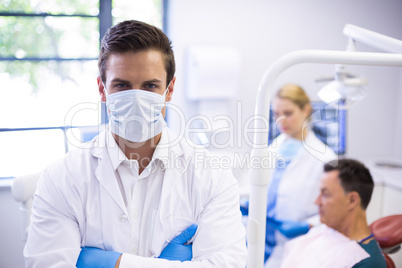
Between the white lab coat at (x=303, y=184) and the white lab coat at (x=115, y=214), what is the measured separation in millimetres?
1110

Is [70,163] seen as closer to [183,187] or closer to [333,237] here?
[183,187]

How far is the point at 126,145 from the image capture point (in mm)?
1273

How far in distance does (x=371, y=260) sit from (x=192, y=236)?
2.48ft

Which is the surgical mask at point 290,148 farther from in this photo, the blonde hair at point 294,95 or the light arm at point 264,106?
the light arm at point 264,106

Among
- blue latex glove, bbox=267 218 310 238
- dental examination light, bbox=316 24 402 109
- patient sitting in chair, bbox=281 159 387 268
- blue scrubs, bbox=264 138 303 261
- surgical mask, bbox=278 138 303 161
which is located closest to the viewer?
dental examination light, bbox=316 24 402 109

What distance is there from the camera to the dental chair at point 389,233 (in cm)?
163

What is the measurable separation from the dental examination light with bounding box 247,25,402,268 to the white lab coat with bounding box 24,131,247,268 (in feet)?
0.25

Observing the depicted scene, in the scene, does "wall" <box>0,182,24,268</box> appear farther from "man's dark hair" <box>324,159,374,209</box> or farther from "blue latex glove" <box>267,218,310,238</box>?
"man's dark hair" <box>324,159,374,209</box>

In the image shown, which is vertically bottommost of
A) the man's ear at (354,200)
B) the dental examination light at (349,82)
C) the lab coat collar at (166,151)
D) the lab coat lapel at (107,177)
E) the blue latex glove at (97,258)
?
the blue latex glove at (97,258)

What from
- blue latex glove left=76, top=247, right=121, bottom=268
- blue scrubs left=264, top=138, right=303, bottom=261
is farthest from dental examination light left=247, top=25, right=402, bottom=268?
blue scrubs left=264, top=138, right=303, bottom=261

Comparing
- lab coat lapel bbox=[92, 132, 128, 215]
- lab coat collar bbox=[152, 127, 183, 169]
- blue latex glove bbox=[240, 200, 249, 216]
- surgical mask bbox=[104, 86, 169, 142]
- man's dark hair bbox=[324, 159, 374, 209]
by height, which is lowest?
blue latex glove bbox=[240, 200, 249, 216]

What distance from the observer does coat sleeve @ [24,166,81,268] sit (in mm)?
1107

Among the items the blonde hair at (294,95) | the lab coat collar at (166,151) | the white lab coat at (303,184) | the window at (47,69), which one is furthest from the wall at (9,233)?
the blonde hair at (294,95)

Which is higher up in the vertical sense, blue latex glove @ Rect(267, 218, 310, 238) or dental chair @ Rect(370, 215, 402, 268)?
dental chair @ Rect(370, 215, 402, 268)
